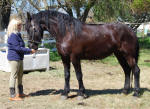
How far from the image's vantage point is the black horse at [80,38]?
4910 mm

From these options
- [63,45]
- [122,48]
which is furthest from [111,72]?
[63,45]

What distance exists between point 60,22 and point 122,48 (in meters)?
1.47

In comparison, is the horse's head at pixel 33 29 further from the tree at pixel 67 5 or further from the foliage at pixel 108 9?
the foliage at pixel 108 9

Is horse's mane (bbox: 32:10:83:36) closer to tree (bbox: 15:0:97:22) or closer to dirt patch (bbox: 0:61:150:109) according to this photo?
dirt patch (bbox: 0:61:150:109)

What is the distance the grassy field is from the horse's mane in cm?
144

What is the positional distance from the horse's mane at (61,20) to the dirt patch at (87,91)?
1.44 metres

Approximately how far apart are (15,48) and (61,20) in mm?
1085

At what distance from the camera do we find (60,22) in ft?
16.2

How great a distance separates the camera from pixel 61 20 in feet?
16.3

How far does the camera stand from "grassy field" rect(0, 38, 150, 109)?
4742mm

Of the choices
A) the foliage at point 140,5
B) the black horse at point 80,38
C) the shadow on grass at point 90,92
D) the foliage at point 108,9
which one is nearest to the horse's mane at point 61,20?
the black horse at point 80,38

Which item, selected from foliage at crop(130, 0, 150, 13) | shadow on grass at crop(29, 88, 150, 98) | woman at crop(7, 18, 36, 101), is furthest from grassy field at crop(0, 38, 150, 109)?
foliage at crop(130, 0, 150, 13)

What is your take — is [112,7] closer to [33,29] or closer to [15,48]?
[33,29]

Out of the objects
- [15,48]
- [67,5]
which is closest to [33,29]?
[15,48]
